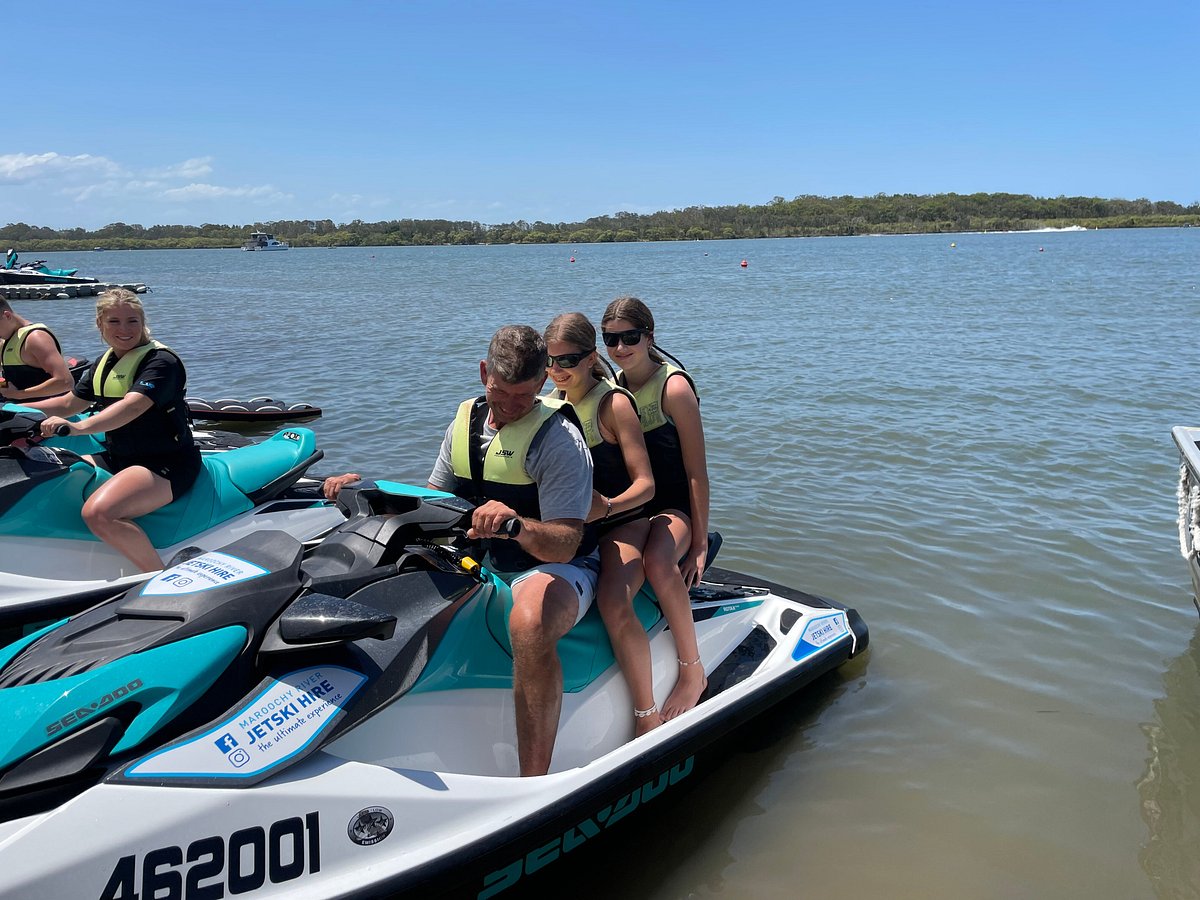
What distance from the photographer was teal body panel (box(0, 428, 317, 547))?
4703mm

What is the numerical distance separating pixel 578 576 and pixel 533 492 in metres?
0.35

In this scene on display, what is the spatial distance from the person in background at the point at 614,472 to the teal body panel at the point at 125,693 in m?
1.39

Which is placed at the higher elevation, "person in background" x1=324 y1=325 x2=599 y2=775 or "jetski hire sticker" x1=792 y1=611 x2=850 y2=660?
"person in background" x1=324 y1=325 x2=599 y2=775

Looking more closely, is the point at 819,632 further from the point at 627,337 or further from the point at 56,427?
the point at 56,427

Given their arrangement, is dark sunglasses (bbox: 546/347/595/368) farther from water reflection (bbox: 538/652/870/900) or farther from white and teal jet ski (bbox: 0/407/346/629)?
white and teal jet ski (bbox: 0/407/346/629)

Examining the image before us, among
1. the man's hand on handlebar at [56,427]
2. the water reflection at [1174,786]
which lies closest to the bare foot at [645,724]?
the water reflection at [1174,786]

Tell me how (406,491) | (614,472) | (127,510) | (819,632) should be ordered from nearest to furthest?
(406,491) < (614,472) < (819,632) < (127,510)

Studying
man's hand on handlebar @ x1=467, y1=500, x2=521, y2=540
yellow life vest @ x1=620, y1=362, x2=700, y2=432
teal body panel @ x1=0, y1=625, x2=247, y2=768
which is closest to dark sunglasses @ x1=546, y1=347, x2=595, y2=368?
yellow life vest @ x1=620, y1=362, x2=700, y2=432

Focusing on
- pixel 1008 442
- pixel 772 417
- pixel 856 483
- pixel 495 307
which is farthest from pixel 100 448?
pixel 495 307

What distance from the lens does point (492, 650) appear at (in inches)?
122

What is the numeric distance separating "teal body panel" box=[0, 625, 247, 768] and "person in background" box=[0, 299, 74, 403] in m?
4.46

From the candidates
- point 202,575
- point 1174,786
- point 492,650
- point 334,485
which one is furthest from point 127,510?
point 1174,786

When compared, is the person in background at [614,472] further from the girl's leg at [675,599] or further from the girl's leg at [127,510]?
the girl's leg at [127,510]

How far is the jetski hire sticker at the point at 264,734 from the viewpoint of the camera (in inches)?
92.0
